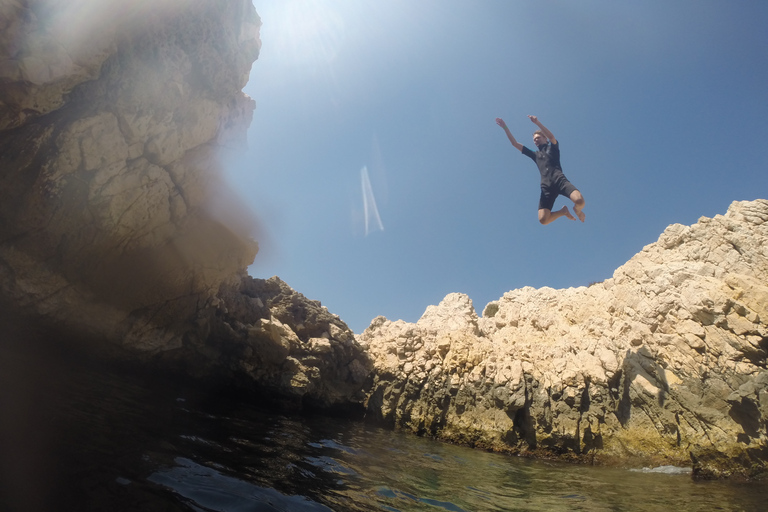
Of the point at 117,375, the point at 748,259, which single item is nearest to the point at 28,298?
the point at 117,375

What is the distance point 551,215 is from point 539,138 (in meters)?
2.40

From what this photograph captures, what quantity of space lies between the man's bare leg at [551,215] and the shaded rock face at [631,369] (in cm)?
613

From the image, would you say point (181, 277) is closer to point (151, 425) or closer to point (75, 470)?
point (151, 425)

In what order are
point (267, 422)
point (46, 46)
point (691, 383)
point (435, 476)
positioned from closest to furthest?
point (435, 476) < point (46, 46) < point (267, 422) < point (691, 383)

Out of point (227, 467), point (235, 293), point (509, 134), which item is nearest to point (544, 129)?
point (509, 134)

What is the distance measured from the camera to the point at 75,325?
450 inches

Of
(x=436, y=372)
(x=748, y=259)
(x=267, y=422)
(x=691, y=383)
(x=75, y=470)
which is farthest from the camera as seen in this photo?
(x=436, y=372)

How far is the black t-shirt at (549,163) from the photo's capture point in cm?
988

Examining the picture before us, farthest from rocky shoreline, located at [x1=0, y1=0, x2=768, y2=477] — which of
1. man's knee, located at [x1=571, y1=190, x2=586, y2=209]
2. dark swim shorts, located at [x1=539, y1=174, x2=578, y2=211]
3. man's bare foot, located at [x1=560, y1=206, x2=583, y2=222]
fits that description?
man's knee, located at [x1=571, y1=190, x2=586, y2=209]

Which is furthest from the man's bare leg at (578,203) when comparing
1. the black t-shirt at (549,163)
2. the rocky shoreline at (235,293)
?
the rocky shoreline at (235,293)

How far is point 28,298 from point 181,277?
Result: 3819 mm

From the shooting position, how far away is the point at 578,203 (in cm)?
889

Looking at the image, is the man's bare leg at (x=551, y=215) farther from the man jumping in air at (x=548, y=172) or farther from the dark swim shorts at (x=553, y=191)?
the dark swim shorts at (x=553, y=191)

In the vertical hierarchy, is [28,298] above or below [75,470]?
above
